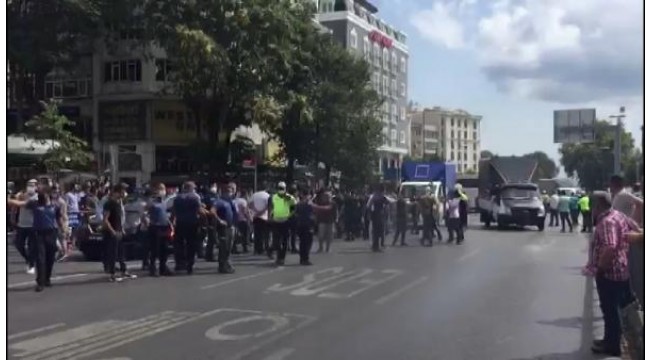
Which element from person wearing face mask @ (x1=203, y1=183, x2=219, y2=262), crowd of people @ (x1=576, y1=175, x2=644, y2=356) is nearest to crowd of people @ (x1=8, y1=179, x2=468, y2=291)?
person wearing face mask @ (x1=203, y1=183, x2=219, y2=262)

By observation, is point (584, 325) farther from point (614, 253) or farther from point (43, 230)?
point (43, 230)

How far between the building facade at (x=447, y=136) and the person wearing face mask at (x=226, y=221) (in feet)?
2.32

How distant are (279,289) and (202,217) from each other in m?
0.64

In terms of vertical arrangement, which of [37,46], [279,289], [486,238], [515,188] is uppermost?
[37,46]

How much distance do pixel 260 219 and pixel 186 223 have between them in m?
0.46

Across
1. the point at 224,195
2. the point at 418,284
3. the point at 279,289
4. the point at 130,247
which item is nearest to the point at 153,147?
the point at 224,195

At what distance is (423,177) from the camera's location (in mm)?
2916

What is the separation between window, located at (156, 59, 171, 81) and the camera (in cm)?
279

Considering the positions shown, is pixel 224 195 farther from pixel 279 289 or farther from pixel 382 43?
pixel 382 43

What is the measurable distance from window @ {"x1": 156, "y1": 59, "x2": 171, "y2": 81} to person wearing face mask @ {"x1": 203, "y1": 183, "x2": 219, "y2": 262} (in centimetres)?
51

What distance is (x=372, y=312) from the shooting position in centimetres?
343

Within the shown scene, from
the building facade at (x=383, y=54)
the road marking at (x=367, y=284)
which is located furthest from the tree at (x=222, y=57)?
the road marking at (x=367, y=284)

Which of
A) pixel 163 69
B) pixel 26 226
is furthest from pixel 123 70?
pixel 26 226

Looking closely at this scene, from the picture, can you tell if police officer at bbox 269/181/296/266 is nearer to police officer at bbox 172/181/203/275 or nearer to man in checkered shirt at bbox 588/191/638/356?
police officer at bbox 172/181/203/275
